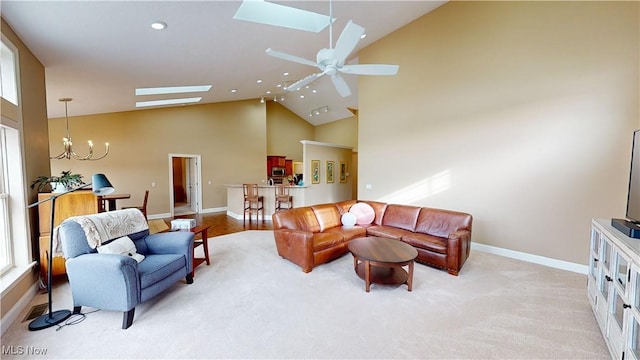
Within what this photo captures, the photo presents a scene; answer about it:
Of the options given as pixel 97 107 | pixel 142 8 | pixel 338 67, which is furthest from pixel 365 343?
pixel 97 107

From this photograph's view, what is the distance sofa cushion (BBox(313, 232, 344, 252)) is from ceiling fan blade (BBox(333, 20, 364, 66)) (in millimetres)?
2354

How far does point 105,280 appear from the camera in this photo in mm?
2279

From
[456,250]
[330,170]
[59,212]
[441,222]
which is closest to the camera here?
[59,212]

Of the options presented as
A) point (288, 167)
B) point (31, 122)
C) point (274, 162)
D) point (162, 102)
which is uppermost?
point (162, 102)

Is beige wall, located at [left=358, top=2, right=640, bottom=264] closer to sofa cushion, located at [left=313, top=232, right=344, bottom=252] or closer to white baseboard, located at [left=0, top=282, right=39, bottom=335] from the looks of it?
sofa cushion, located at [left=313, top=232, right=344, bottom=252]

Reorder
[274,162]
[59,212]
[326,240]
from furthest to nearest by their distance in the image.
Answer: [274,162]
[326,240]
[59,212]

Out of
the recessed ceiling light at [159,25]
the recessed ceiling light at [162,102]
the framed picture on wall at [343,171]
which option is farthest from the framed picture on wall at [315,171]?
the recessed ceiling light at [159,25]

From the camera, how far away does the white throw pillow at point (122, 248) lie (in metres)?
2.54

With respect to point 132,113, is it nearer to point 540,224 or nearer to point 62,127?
point 62,127

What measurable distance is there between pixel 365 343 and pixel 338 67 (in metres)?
2.64

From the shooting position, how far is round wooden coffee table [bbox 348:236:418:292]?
289 centimetres

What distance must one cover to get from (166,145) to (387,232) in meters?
7.13

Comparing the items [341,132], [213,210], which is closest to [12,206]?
[213,210]

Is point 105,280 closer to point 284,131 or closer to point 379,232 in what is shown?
point 379,232
